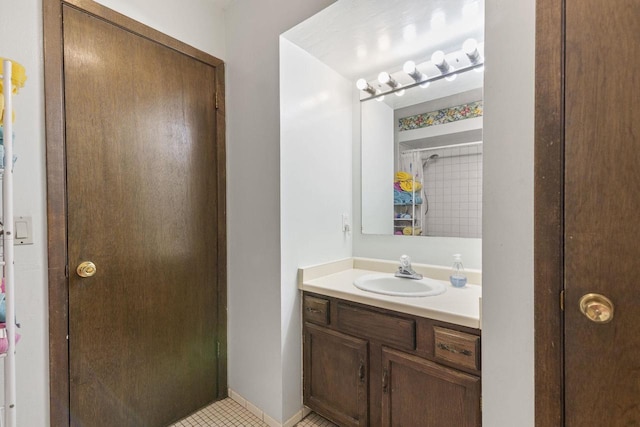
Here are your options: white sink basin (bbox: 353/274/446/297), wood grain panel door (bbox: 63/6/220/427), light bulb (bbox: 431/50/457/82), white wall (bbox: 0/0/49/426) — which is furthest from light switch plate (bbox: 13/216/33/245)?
light bulb (bbox: 431/50/457/82)

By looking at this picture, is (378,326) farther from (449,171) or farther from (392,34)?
(392,34)

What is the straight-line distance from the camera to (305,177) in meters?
1.70

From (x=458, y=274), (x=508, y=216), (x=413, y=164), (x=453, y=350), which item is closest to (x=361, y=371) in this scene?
(x=453, y=350)

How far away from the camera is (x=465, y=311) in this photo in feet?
3.72

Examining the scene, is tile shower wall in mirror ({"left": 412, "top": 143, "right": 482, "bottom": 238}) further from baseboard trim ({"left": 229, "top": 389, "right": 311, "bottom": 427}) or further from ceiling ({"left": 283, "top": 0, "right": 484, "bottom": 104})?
baseboard trim ({"left": 229, "top": 389, "right": 311, "bottom": 427})

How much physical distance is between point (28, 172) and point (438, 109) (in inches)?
79.1

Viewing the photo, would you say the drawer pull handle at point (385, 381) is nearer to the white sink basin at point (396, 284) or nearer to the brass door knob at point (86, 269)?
the white sink basin at point (396, 284)

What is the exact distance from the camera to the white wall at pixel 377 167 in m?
1.94

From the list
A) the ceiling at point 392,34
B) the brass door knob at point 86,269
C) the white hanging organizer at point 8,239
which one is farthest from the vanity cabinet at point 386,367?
the ceiling at point 392,34

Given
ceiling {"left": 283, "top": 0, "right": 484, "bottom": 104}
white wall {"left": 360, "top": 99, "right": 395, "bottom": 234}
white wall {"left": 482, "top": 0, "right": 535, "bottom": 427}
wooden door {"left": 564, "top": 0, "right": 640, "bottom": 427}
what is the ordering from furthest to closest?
white wall {"left": 360, "top": 99, "right": 395, "bottom": 234} < ceiling {"left": 283, "top": 0, "right": 484, "bottom": 104} < white wall {"left": 482, "top": 0, "right": 535, "bottom": 427} < wooden door {"left": 564, "top": 0, "right": 640, "bottom": 427}

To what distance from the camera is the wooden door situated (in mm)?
725

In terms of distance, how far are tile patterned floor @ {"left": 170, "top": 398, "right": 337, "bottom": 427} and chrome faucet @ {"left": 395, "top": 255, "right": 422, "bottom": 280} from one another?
91cm

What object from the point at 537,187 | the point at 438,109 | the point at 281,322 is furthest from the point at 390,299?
the point at 438,109

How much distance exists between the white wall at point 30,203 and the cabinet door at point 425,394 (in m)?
1.45
